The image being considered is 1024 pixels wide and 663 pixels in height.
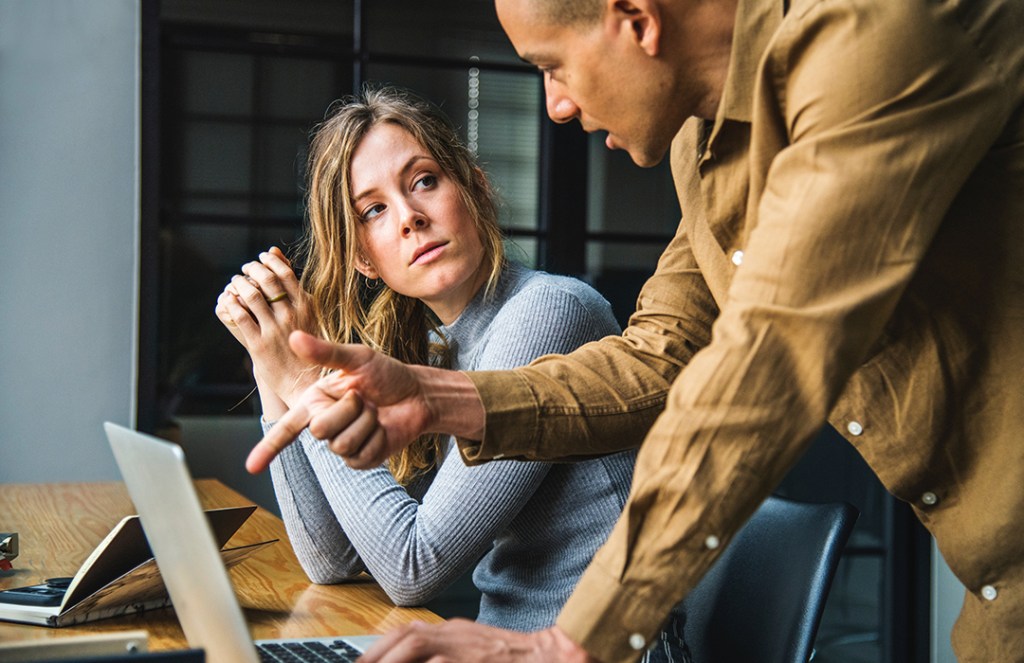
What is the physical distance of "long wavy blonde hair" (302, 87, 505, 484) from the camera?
1.77 metres

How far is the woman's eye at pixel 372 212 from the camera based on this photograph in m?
1.77

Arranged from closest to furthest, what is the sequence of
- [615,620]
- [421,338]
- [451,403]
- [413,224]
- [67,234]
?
[615,620] → [451,403] → [413,224] → [421,338] → [67,234]

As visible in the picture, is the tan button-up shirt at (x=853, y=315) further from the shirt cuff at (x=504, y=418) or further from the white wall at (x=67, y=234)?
the white wall at (x=67, y=234)

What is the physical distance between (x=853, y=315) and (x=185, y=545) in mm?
494

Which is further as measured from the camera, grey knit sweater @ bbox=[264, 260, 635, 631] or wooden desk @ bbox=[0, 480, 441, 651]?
grey knit sweater @ bbox=[264, 260, 635, 631]

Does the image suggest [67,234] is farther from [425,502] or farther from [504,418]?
[504,418]

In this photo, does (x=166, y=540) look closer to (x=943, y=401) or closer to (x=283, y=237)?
(x=943, y=401)

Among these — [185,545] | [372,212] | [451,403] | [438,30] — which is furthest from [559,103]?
[438,30]

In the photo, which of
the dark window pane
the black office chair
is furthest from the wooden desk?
the dark window pane

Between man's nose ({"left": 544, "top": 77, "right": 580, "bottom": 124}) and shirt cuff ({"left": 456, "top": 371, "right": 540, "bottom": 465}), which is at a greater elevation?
man's nose ({"left": 544, "top": 77, "right": 580, "bottom": 124})

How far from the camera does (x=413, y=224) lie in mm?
1707

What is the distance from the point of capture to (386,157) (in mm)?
1771

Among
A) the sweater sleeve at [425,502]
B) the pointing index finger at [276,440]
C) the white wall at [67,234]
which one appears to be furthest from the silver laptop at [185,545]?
the white wall at [67,234]

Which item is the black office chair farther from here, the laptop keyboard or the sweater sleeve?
the laptop keyboard
